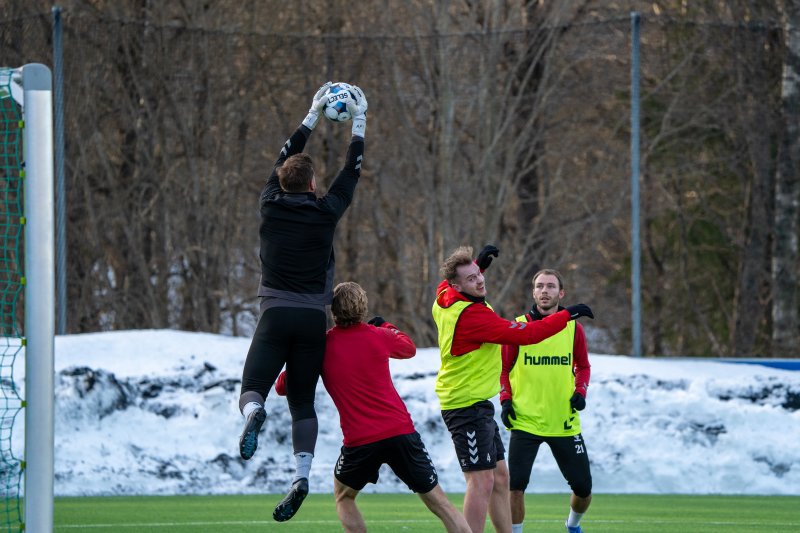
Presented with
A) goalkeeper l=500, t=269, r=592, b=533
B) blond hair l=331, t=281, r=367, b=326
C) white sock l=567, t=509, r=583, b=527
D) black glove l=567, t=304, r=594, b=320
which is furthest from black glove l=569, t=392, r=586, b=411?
blond hair l=331, t=281, r=367, b=326

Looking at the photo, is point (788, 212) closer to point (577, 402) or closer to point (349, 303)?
point (577, 402)

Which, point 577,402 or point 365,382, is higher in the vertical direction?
point 365,382

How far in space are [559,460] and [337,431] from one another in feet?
15.6

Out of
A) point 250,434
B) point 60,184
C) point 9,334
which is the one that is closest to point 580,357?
point 250,434

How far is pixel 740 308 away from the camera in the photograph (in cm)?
1545

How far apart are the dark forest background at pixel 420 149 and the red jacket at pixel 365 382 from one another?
742cm

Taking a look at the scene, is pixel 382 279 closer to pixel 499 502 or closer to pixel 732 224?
pixel 732 224

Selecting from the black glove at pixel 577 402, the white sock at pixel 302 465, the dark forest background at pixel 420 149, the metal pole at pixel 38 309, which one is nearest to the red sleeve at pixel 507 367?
the black glove at pixel 577 402

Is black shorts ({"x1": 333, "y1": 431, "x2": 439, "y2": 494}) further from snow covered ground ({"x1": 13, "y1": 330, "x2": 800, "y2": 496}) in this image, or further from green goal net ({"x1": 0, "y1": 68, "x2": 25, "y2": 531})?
snow covered ground ({"x1": 13, "y1": 330, "x2": 800, "y2": 496})

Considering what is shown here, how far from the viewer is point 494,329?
7195 mm

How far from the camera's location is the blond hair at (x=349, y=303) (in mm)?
6801

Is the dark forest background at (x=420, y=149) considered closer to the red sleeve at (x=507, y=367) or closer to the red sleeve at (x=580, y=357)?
the red sleeve at (x=580, y=357)

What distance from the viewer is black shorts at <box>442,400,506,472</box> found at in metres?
7.27

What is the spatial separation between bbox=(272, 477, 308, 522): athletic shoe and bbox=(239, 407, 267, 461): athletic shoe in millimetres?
282
